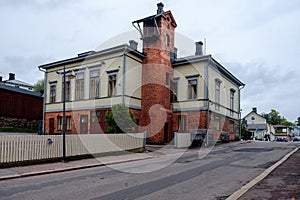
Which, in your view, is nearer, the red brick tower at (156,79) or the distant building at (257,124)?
the red brick tower at (156,79)

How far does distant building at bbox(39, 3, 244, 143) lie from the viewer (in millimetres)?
24984

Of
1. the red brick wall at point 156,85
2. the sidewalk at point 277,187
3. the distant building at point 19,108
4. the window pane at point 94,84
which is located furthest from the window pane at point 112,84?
the sidewalk at point 277,187

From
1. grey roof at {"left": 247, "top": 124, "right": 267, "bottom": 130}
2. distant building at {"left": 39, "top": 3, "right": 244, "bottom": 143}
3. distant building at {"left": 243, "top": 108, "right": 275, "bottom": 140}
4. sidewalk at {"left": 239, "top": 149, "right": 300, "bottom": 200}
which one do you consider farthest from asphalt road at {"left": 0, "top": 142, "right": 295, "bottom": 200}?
grey roof at {"left": 247, "top": 124, "right": 267, "bottom": 130}

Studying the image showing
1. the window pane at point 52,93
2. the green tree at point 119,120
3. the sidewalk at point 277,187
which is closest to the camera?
the sidewalk at point 277,187

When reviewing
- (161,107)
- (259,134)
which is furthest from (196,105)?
(259,134)

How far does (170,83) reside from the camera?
27.7 meters

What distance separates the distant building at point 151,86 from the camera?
25.0 metres

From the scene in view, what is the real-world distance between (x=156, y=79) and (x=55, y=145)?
1291 centimetres

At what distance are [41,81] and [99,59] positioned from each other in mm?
44942

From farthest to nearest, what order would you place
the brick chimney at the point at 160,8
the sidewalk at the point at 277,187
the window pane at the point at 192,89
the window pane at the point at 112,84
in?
the brick chimney at the point at 160,8, the window pane at the point at 192,89, the window pane at the point at 112,84, the sidewalk at the point at 277,187

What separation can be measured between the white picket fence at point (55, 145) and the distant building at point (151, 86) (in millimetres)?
5824

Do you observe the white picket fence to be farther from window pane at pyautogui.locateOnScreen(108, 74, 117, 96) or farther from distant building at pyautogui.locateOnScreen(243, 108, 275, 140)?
distant building at pyautogui.locateOnScreen(243, 108, 275, 140)

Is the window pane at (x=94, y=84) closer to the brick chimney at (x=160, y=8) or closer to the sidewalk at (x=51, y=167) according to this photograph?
the brick chimney at (x=160, y=8)

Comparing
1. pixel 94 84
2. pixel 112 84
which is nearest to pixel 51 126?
pixel 94 84
